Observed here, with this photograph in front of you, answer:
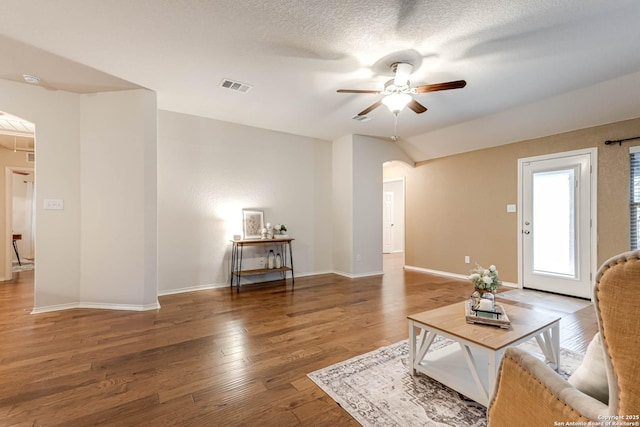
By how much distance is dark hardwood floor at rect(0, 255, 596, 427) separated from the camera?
174 centimetres

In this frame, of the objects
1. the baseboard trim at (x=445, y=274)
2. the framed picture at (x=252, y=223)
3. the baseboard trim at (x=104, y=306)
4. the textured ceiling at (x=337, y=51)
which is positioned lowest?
the baseboard trim at (x=445, y=274)

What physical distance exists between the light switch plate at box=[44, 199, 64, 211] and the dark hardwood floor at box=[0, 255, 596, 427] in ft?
4.16

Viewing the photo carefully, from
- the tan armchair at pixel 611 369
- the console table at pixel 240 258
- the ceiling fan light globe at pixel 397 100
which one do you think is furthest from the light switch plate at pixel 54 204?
the tan armchair at pixel 611 369

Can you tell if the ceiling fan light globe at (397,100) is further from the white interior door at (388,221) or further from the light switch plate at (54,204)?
the white interior door at (388,221)

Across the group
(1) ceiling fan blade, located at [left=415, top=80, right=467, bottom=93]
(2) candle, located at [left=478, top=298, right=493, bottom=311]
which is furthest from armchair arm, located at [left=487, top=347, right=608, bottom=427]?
(1) ceiling fan blade, located at [left=415, top=80, right=467, bottom=93]

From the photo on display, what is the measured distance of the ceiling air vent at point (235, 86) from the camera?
11.1ft

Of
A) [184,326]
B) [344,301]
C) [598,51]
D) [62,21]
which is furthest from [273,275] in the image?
[598,51]

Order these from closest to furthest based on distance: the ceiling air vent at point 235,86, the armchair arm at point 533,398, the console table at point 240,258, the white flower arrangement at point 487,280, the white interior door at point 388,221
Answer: the armchair arm at point 533,398
the white flower arrangement at point 487,280
the ceiling air vent at point 235,86
the console table at point 240,258
the white interior door at point 388,221

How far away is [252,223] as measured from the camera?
16.5ft

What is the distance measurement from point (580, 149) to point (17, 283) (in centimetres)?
926

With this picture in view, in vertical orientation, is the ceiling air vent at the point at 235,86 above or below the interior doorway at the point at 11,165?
above

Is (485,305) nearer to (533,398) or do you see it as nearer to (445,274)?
(533,398)

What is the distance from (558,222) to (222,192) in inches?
209

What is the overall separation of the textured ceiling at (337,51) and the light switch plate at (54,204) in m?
1.36
